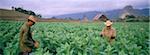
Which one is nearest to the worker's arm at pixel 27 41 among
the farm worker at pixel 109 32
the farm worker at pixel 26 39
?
the farm worker at pixel 26 39

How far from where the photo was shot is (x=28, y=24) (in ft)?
19.7

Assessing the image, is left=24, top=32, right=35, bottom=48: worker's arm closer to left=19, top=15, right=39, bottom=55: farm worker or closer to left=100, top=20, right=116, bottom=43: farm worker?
left=19, top=15, right=39, bottom=55: farm worker

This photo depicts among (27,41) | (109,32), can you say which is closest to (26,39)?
(27,41)

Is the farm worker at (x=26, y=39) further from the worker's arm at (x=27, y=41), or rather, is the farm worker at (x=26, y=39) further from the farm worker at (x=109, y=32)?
the farm worker at (x=109, y=32)

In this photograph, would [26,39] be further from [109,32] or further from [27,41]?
[109,32]

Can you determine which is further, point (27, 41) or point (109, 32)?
point (109, 32)

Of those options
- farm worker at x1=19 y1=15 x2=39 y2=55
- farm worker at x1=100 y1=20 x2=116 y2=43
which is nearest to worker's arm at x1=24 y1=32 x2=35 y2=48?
farm worker at x1=19 y1=15 x2=39 y2=55

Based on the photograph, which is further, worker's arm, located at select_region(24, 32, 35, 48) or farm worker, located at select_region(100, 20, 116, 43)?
farm worker, located at select_region(100, 20, 116, 43)

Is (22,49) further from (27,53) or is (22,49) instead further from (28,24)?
(28,24)

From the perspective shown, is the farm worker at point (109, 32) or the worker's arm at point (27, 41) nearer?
the worker's arm at point (27, 41)

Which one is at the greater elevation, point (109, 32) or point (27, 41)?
point (27, 41)

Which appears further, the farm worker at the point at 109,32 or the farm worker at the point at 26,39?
the farm worker at the point at 109,32

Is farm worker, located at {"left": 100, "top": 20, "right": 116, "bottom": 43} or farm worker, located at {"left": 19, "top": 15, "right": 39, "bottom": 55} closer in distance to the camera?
farm worker, located at {"left": 19, "top": 15, "right": 39, "bottom": 55}

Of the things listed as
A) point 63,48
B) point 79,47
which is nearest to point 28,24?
point 63,48
